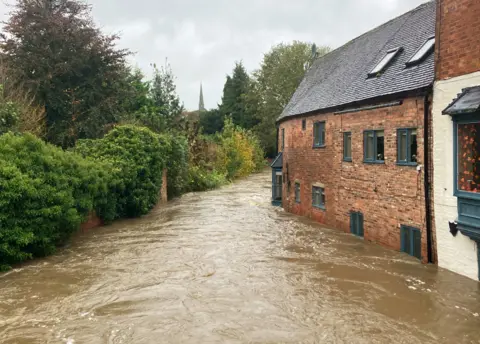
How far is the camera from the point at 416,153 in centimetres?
1176

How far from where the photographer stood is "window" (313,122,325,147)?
17.6 m

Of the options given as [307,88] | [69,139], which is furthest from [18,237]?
[307,88]

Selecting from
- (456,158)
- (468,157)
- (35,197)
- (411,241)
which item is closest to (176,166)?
(35,197)

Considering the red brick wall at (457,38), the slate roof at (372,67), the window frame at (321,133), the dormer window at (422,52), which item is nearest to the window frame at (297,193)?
the window frame at (321,133)

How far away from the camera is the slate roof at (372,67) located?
12728 millimetres

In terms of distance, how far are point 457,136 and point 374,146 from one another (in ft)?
13.4

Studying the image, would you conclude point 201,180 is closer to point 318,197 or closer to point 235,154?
point 235,154

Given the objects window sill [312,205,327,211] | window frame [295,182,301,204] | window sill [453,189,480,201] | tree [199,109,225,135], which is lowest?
window sill [312,205,327,211]

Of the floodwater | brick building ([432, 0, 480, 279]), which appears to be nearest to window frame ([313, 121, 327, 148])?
the floodwater

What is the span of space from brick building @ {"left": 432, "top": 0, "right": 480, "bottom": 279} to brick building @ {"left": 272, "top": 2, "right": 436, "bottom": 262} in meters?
0.48

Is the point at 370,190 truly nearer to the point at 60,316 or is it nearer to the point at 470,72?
the point at 470,72

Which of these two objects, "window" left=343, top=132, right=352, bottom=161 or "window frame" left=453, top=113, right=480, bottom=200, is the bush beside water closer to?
"window" left=343, top=132, right=352, bottom=161

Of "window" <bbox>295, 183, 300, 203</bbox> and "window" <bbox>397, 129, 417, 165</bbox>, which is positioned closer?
"window" <bbox>397, 129, 417, 165</bbox>

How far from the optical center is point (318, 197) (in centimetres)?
1833
